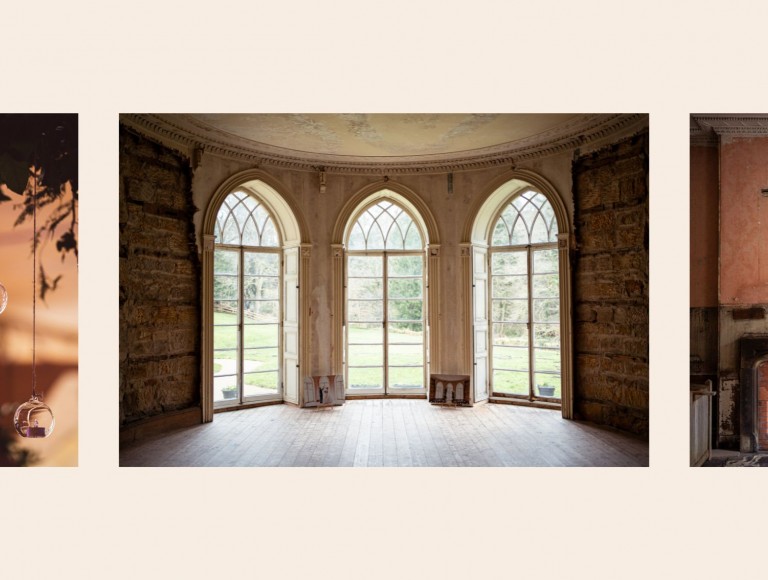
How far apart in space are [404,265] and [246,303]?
2.31 metres

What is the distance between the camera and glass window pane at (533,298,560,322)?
694 cm

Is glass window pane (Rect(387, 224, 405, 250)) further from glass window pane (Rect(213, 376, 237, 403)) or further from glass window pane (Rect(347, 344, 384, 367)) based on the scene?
glass window pane (Rect(213, 376, 237, 403))

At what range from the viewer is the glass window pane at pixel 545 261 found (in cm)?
700

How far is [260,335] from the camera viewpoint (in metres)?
7.29

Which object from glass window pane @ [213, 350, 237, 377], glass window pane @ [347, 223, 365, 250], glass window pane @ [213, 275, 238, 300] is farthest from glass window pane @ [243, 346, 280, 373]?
glass window pane @ [347, 223, 365, 250]

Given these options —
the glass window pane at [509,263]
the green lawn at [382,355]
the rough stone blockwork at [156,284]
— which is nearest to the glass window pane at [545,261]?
the glass window pane at [509,263]

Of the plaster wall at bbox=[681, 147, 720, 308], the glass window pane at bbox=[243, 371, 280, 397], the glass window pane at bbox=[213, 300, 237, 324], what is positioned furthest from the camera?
the glass window pane at bbox=[243, 371, 280, 397]

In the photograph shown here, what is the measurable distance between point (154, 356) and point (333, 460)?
2.43 m

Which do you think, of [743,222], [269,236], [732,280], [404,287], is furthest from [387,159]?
[732,280]

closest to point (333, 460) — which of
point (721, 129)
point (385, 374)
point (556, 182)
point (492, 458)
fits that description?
point (492, 458)

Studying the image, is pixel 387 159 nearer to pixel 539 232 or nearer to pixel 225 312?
pixel 539 232

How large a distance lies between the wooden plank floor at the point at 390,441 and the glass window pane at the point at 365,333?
118 centimetres

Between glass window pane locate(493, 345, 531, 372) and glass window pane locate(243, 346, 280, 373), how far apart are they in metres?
3.09

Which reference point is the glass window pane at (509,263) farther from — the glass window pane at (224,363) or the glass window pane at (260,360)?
the glass window pane at (224,363)
